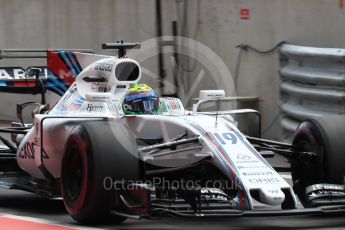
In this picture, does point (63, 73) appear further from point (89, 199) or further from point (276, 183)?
point (276, 183)

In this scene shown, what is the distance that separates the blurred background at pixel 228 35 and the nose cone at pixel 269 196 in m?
4.26

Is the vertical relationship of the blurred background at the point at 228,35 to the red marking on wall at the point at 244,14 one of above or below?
below

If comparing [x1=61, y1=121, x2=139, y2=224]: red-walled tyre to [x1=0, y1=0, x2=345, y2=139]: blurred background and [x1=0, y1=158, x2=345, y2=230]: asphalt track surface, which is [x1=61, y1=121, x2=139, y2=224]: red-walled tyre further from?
[x1=0, y1=0, x2=345, y2=139]: blurred background

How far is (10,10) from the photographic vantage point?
57.0ft

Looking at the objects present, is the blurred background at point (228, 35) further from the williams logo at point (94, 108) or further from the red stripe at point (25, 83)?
the williams logo at point (94, 108)

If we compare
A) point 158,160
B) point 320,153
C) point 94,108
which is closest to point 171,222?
point 158,160

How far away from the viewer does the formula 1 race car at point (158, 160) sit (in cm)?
777

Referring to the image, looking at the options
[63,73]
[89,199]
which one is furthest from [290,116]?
[89,199]

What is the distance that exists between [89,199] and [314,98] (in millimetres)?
5653

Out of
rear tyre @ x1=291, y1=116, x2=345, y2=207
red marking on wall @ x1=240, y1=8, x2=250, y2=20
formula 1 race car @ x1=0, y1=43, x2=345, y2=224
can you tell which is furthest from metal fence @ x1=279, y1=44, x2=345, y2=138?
rear tyre @ x1=291, y1=116, x2=345, y2=207

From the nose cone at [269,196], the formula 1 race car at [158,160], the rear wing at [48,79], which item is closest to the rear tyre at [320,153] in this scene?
the formula 1 race car at [158,160]

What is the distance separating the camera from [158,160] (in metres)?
8.35

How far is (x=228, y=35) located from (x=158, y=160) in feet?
21.9

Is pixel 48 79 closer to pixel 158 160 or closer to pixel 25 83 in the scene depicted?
pixel 25 83
